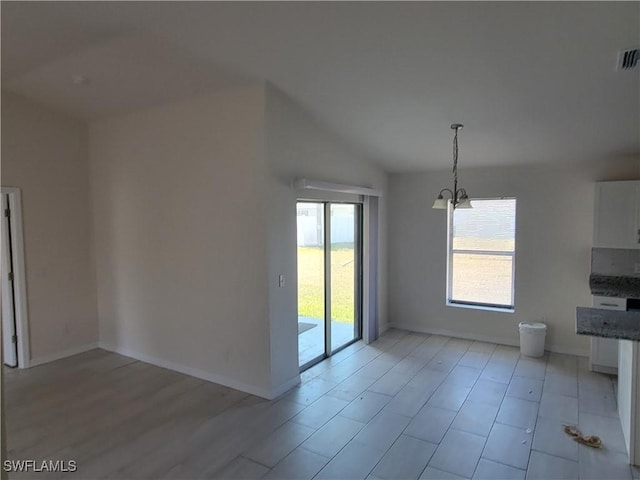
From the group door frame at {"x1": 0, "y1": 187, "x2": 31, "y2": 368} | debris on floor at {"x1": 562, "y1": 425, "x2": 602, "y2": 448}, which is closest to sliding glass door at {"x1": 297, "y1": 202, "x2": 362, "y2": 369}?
debris on floor at {"x1": 562, "y1": 425, "x2": 602, "y2": 448}

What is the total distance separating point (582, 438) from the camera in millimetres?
3328

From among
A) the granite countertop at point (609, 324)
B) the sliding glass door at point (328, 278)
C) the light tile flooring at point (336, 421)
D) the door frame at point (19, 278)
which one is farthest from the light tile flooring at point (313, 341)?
the door frame at point (19, 278)

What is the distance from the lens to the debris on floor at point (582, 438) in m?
3.25

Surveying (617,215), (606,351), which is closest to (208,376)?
(606,351)

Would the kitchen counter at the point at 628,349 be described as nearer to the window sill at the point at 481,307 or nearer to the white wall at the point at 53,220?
the window sill at the point at 481,307

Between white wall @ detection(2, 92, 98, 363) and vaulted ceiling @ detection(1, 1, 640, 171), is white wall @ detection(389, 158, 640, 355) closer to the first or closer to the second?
vaulted ceiling @ detection(1, 1, 640, 171)

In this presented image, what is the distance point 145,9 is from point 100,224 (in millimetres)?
3267

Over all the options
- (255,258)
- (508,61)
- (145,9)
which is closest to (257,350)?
(255,258)

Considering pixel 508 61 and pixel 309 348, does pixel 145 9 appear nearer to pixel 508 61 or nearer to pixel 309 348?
pixel 508 61

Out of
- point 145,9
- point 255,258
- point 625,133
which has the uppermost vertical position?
point 145,9

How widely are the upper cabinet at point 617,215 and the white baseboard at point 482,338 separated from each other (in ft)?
4.62

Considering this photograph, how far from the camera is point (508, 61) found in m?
3.08

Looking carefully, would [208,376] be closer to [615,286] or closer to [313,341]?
[313,341]

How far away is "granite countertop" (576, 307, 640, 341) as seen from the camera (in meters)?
2.93
